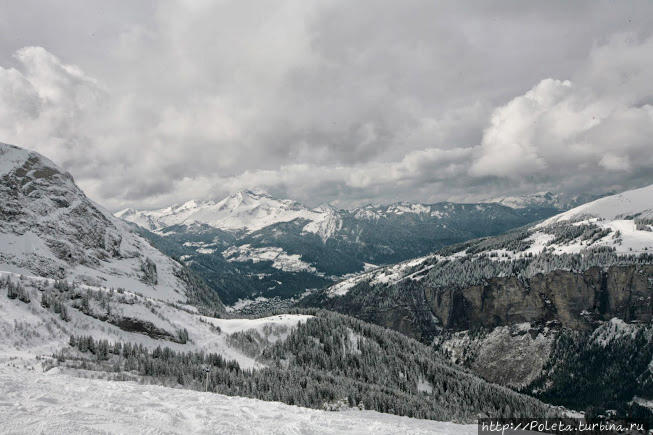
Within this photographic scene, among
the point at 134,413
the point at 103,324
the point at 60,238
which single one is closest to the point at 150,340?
the point at 103,324

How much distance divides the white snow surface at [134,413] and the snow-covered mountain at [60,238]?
10866 cm

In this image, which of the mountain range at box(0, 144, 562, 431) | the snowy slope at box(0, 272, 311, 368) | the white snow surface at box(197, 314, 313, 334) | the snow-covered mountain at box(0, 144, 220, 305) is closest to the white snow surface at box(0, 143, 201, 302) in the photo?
the snow-covered mountain at box(0, 144, 220, 305)

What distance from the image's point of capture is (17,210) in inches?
4963

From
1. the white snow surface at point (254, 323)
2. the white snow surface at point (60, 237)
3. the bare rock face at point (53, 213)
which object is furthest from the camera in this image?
the bare rock face at point (53, 213)

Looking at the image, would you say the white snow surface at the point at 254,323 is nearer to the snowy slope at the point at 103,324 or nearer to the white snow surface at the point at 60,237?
the snowy slope at the point at 103,324

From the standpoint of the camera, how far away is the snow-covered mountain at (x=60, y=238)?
115 m

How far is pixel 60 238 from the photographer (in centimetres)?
12838

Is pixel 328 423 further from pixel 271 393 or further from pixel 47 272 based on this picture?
pixel 47 272

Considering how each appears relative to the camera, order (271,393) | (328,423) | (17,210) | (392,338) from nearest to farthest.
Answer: (328,423) < (271,393) < (392,338) < (17,210)

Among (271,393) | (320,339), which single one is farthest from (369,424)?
(320,339)

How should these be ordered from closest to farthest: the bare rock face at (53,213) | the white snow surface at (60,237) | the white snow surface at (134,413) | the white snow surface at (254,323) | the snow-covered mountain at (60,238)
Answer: the white snow surface at (134,413), the white snow surface at (254,323), the white snow surface at (60,237), the snow-covered mountain at (60,238), the bare rock face at (53,213)

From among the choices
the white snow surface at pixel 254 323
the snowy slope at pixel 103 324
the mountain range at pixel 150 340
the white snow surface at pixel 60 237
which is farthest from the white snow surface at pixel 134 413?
the white snow surface at pixel 60 237

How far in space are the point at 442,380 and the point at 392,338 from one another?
72.1 feet

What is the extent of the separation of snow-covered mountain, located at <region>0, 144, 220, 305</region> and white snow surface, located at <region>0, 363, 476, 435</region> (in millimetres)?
108663
